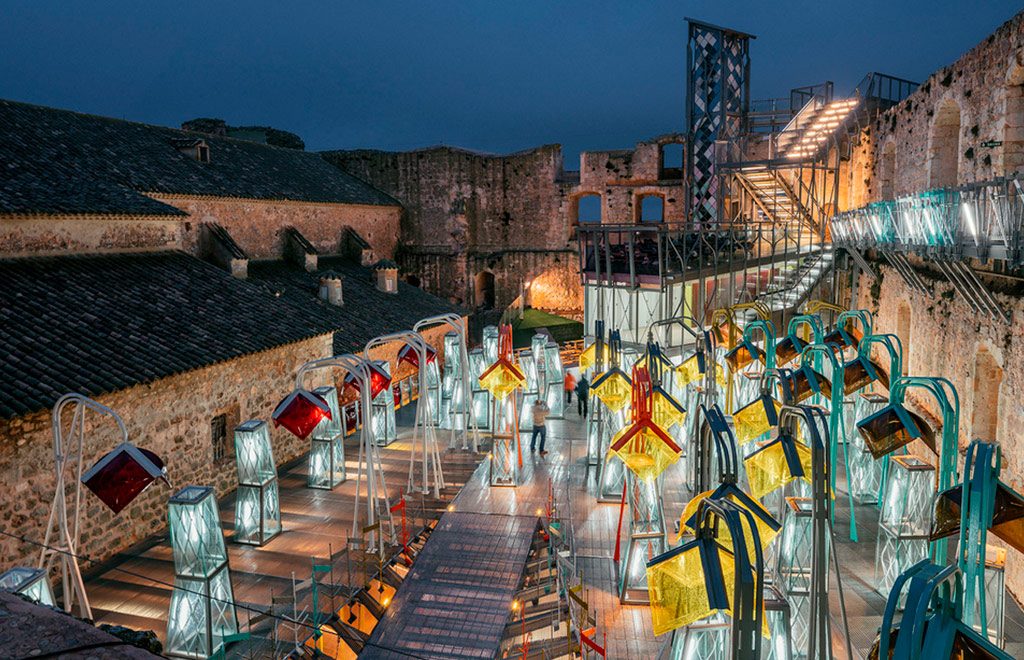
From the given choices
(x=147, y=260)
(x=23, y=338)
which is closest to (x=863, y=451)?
(x=23, y=338)

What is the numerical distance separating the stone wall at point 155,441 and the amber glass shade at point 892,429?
869 cm

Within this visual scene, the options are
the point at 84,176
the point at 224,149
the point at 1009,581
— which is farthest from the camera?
the point at 224,149

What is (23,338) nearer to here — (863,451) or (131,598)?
(131,598)

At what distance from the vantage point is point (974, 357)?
9.74m

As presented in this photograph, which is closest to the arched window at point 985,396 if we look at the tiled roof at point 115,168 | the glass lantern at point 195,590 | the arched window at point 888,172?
the arched window at point 888,172

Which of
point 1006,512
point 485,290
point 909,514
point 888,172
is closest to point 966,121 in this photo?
point 888,172

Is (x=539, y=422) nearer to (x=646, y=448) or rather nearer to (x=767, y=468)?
(x=646, y=448)

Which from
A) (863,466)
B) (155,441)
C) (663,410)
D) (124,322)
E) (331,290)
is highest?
(331,290)

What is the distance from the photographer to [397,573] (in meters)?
10.1

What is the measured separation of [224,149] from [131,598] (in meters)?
15.4

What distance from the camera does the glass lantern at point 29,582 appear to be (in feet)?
20.2

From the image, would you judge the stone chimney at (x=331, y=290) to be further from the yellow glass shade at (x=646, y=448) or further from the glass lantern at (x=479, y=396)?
the yellow glass shade at (x=646, y=448)

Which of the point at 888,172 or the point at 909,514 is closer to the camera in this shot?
the point at 909,514

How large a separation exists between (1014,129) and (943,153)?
10.4 feet
